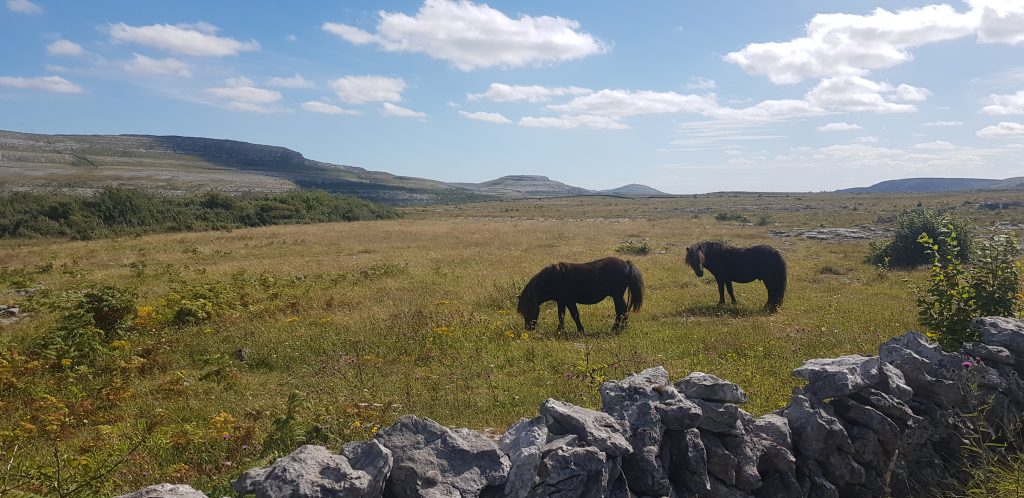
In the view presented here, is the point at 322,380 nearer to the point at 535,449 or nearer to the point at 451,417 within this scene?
the point at 451,417

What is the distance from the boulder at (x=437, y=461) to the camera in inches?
173

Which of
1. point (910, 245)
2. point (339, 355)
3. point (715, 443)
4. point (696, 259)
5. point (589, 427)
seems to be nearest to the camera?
point (589, 427)

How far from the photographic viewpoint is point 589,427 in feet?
16.3

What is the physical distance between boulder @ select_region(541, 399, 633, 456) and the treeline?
42652mm

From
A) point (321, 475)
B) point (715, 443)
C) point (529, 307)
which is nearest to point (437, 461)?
point (321, 475)

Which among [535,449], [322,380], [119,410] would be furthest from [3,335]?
[535,449]

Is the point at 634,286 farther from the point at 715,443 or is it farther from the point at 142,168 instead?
the point at 142,168

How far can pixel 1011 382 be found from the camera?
707 centimetres

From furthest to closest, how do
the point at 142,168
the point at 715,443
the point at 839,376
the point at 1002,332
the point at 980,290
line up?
the point at 142,168 → the point at 980,290 → the point at 1002,332 → the point at 839,376 → the point at 715,443

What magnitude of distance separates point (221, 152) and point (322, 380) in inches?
8507

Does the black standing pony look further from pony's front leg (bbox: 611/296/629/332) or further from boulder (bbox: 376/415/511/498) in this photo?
boulder (bbox: 376/415/511/498)

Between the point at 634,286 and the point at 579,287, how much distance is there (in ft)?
4.61

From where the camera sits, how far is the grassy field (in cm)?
662

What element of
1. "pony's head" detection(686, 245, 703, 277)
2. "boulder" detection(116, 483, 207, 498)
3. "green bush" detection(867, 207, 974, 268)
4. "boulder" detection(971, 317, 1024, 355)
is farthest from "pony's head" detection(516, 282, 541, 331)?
"green bush" detection(867, 207, 974, 268)
